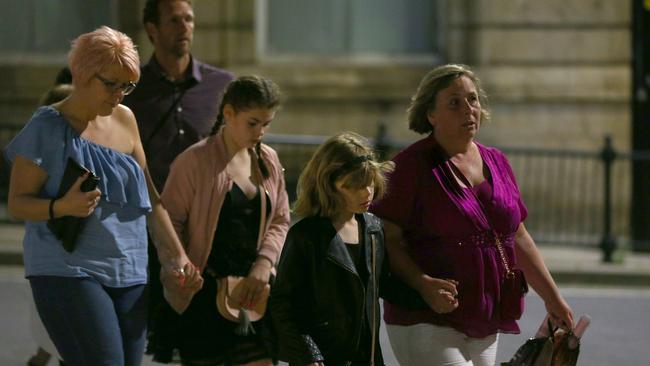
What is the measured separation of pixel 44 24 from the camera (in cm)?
1750

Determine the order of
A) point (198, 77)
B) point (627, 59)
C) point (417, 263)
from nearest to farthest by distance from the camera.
→ point (417, 263) → point (198, 77) → point (627, 59)

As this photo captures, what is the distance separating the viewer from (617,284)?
43.6 feet

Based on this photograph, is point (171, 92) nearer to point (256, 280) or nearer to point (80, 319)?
point (256, 280)

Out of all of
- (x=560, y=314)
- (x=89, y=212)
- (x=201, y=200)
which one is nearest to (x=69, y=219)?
(x=89, y=212)

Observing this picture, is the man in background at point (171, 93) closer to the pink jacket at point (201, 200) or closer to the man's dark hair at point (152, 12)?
the man's dark hair at point (152, 12)

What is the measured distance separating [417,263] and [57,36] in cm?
1261

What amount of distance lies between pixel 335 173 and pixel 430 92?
2.00 feet

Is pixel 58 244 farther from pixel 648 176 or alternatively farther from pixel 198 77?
pixel 648 176

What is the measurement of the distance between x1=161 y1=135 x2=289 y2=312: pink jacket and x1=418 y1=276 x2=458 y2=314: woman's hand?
89 cm

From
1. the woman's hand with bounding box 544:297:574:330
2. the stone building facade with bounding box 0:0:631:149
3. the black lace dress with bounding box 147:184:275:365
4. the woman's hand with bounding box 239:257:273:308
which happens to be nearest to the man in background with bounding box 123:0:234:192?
the black lace dress with bounding box 147:184:275:365

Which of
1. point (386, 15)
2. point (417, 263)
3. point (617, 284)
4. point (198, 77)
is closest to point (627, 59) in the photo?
point (386, 15)

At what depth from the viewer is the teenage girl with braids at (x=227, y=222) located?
5938 millimetres

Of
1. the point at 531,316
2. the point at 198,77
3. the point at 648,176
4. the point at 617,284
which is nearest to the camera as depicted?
the point at 198,77

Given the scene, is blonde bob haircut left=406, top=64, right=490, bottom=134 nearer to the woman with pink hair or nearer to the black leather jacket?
the black leather jacket
